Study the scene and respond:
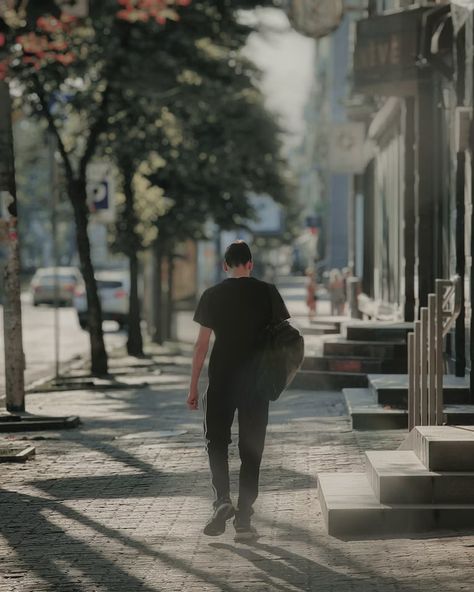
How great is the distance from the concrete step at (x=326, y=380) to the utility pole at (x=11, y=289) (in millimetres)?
4148

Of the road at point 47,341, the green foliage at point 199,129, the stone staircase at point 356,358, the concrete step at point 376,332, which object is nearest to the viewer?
the stone staircase at point 356,358

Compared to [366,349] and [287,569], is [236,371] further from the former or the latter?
[366,349]

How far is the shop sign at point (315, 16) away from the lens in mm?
22188

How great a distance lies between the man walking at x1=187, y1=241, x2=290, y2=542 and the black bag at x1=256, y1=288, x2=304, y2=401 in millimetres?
43

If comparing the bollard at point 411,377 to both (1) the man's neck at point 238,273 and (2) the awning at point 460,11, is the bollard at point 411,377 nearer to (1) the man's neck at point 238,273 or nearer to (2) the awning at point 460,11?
(1) the man's neck at point 238,273

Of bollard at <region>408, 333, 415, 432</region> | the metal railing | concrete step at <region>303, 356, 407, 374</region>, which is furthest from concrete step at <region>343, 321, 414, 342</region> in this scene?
bollard at <region>408, 333, 415, 432</region>

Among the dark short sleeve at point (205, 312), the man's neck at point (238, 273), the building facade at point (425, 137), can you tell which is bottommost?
the dark short sleeve at point (205, 312)

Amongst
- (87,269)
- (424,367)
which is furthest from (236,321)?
(87,269)

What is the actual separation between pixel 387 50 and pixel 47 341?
1769 cm

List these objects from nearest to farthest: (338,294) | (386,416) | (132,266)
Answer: (386,416)
(132,266)
(338,294)

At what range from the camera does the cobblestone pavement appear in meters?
7.42

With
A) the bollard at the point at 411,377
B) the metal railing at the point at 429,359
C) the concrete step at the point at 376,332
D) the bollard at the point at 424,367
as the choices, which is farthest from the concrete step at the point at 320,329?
the bollard at the point at 424,367

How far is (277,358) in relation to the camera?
8672 millimetres

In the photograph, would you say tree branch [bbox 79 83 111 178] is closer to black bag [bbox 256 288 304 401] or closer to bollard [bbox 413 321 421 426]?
bollard [bbox 413 321 421 426]
